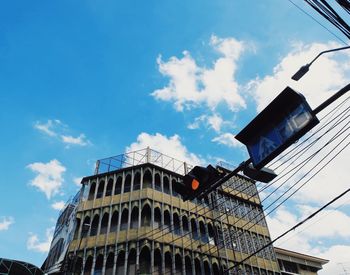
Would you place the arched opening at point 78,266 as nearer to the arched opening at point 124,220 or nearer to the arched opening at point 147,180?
the arched opening at point 124,220

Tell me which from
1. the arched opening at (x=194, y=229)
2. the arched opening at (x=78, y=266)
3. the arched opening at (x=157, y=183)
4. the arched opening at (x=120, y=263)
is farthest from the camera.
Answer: the arched opening at (x=157, y=183)

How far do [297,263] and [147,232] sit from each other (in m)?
20.2

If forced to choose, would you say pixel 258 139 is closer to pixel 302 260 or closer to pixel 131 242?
pixel 131 242

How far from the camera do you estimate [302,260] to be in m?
34.8

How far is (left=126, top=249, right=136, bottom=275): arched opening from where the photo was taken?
21456 millimetres

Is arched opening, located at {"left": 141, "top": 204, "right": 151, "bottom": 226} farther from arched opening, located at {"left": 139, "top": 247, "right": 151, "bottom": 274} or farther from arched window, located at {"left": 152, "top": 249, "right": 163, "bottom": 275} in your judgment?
arched window, located at {"left": 152, "top": 249, "right": 163, "bottom": 275}

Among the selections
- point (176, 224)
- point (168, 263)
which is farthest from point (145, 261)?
point (176, 224)

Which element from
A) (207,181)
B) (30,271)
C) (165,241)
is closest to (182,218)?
(165,241)

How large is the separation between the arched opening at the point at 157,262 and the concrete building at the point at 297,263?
48.8 ft

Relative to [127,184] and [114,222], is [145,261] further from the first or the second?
[127,184]

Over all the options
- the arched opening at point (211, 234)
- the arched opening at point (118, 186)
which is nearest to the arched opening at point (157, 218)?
the arched opening at point (118, 186)

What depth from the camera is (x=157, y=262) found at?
22.2 meters

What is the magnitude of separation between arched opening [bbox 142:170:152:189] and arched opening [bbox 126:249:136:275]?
544cm

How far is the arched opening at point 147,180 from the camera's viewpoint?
1021 inches
